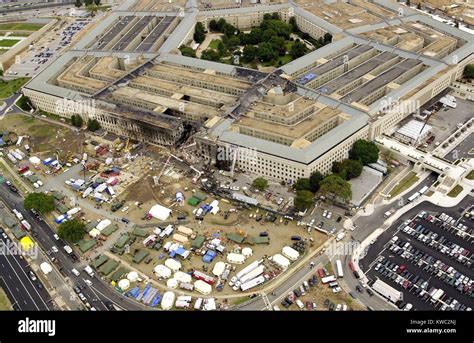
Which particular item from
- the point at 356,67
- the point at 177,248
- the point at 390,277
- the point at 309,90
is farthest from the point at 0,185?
the point at 356,67

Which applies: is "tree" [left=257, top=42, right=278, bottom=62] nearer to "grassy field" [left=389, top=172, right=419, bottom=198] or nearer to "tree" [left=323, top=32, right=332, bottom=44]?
"tree" [left=323, top=32, right=332, bottom=44]

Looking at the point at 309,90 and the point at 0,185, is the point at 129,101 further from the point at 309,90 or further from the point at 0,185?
the point at 309,90

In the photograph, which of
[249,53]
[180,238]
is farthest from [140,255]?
[249,53]

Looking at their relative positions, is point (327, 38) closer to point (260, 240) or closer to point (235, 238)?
point (260, 240)

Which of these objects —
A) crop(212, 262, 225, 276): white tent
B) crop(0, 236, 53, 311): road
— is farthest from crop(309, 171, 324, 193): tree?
crop(0, 236, 53, 311): road

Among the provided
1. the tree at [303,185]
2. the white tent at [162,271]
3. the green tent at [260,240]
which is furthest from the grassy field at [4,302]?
the tree at [303,185]

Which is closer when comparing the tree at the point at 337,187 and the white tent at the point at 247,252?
the white tent at the point at 247,252

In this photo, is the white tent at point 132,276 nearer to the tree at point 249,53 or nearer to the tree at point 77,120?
the tree at point 77,120
